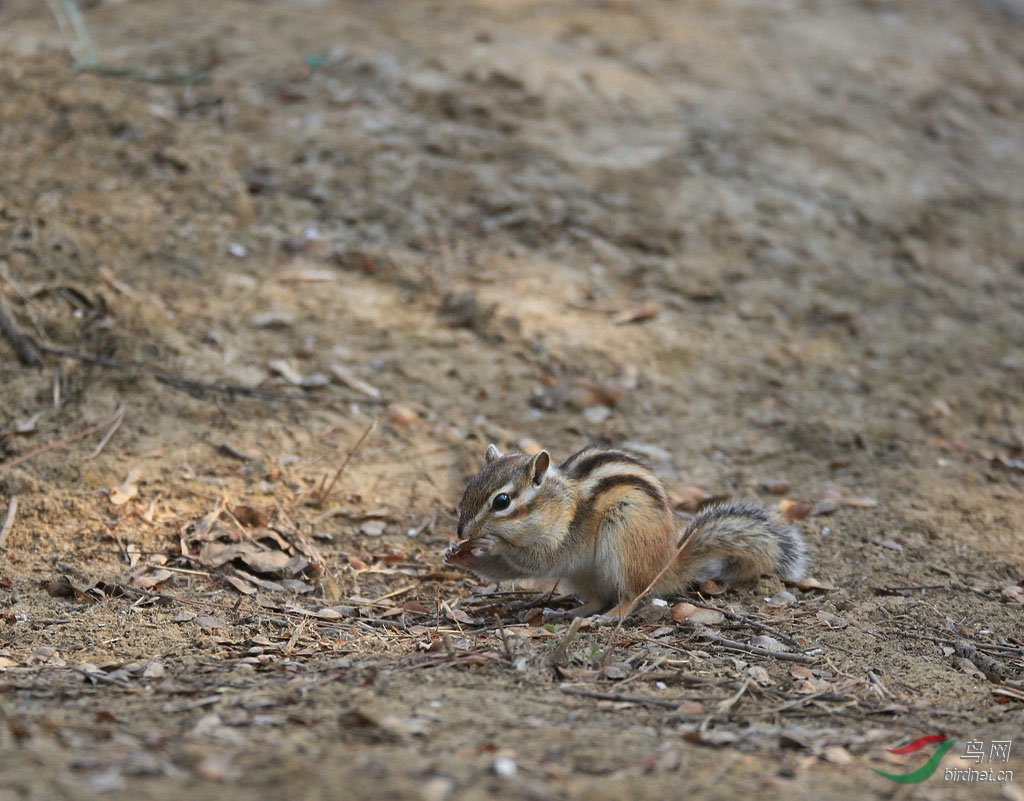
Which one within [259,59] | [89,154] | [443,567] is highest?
[259,59]

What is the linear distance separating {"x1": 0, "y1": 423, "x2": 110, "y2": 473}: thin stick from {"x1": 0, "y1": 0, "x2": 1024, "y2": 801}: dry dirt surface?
20 millimetres

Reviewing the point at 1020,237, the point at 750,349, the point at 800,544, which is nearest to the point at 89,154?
the point at 750,349

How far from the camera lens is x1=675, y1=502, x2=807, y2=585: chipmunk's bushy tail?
164 inches

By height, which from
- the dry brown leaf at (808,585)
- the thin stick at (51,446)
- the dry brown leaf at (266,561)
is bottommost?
the dry brown leaf at (808,585)

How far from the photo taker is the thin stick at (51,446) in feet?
14.7

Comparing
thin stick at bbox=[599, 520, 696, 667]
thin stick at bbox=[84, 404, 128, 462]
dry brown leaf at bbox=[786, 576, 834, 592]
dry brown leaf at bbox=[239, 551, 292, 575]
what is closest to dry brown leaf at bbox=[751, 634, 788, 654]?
thin stick at bbox=[599, 520, 696, 667]

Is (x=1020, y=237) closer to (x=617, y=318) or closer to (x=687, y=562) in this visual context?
(x=617, y=318)

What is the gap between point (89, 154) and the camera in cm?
617

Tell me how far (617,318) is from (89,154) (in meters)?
3.24

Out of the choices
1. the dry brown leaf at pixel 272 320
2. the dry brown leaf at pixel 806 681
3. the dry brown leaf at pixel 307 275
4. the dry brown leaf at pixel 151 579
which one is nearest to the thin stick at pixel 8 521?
the dry brown leaf at pixel 151 579

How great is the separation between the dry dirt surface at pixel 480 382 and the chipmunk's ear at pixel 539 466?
57 centimetres

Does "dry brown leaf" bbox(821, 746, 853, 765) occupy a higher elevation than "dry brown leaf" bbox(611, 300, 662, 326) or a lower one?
lower

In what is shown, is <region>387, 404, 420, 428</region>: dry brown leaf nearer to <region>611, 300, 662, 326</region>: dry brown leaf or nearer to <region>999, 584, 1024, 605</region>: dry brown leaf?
<region>611, 300, 662, 326</region>: dry brown leaf

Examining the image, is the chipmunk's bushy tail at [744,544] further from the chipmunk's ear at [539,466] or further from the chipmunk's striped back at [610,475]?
the chipmunk's ear at [539,466]
